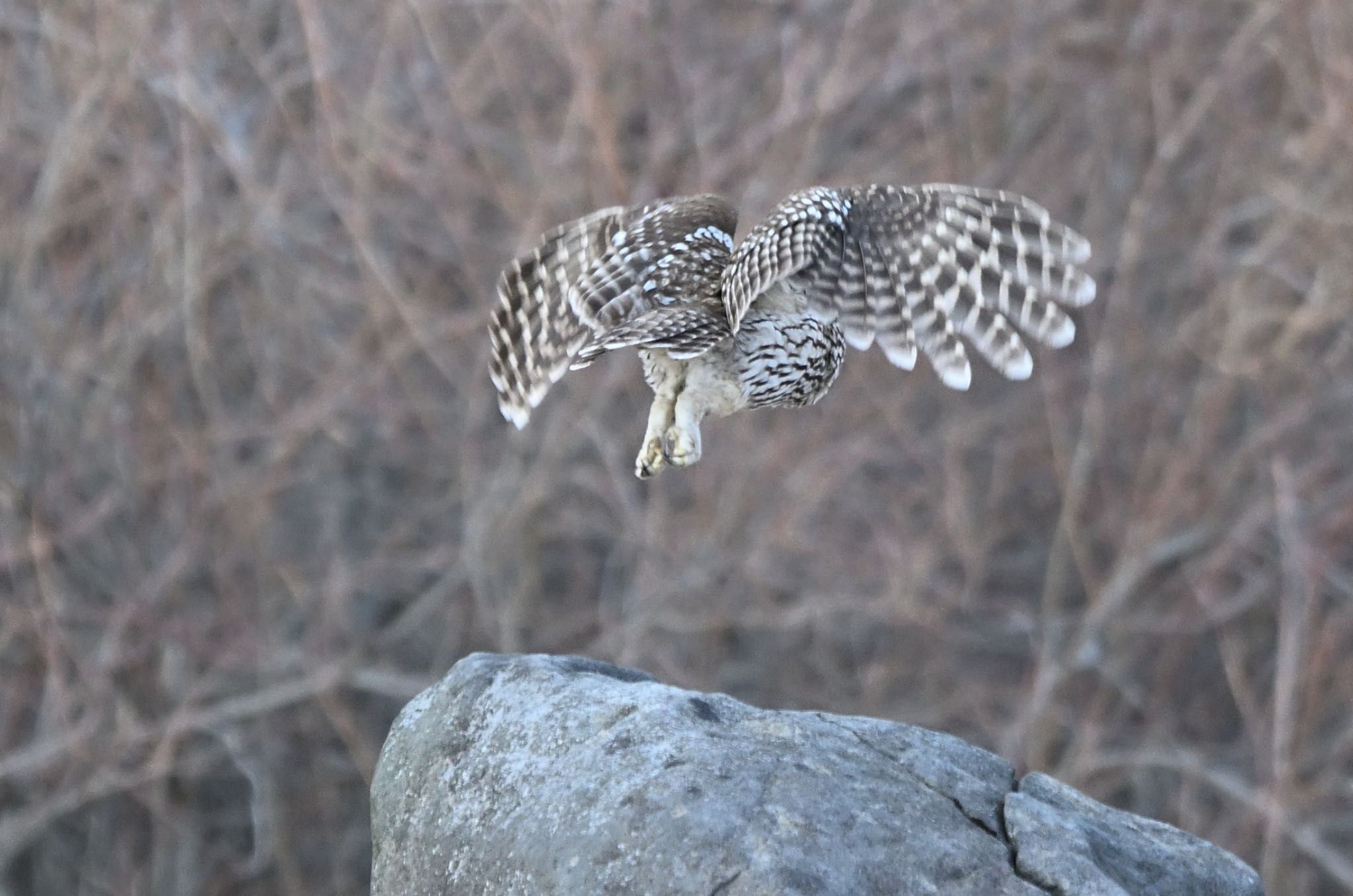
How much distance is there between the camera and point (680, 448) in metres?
4.33

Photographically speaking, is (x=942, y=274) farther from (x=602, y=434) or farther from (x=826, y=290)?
(x=602, y=434)

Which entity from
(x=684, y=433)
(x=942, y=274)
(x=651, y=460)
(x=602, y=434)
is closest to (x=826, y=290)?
(x=942, y=274)

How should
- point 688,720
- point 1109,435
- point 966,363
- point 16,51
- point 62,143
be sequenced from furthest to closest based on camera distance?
point 1109,435 → point 16,51 → point 62,143 → point 966,363 → point 688,720

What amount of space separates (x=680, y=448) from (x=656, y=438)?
0.09 m

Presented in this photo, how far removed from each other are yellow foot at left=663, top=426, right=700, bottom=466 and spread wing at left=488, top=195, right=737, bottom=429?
24 centimetres

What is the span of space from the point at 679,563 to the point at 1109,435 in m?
2.76

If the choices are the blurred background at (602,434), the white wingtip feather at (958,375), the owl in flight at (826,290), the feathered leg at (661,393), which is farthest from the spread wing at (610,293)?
the blurred background at (602,434)

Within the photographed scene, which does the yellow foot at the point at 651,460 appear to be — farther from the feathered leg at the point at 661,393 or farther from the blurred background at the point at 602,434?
the blurred background at the point at 602,434

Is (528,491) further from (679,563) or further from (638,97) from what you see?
(638,97)

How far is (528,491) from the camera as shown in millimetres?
9398

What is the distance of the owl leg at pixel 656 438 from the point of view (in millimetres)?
4285

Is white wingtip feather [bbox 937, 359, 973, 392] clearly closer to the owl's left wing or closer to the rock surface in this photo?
the owl's left wing

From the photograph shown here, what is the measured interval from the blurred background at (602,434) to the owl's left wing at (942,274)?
14.7 ft

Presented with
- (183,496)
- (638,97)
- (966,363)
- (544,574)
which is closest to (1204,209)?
(638,97)
